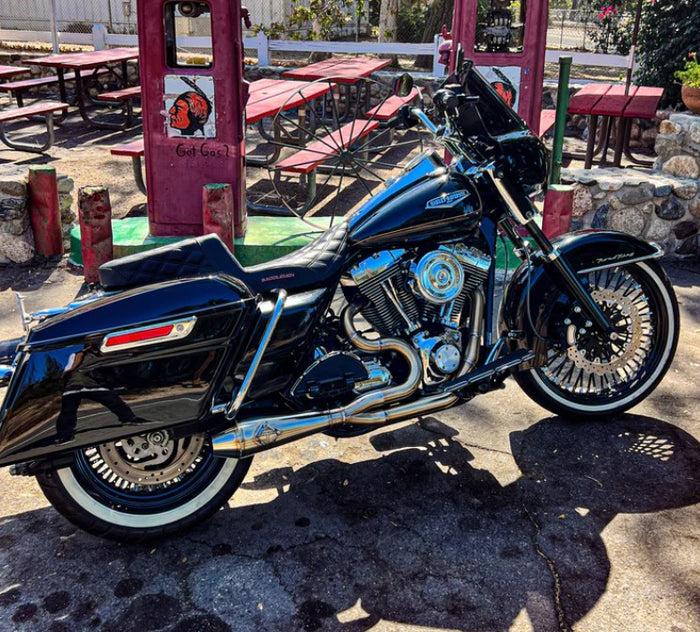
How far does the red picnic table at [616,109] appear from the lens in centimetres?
862

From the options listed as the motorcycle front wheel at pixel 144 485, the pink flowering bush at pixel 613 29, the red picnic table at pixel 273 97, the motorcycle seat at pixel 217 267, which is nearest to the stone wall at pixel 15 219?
the red picnic table at pixel 273 97

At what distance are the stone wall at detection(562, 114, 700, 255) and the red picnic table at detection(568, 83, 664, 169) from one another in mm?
2257

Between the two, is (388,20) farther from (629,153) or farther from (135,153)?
(135,153)

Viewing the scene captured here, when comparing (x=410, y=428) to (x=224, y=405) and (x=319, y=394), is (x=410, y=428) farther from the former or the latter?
(x=224, y=405)

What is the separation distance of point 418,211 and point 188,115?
10.1ft

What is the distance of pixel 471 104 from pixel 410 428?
1.55 m

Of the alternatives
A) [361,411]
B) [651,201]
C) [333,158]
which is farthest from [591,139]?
[361,411]

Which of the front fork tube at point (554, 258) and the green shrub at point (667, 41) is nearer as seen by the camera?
the front fork tube at point (554, 258)

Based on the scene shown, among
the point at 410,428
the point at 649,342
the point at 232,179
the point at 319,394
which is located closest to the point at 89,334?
the point at 319,394

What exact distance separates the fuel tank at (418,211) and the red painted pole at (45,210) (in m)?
3.50

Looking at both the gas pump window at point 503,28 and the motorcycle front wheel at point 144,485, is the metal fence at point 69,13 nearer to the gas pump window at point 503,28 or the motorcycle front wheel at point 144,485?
the gas pump window at point 503,28

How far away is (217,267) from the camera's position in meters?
2.92

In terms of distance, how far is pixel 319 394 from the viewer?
3.13 m

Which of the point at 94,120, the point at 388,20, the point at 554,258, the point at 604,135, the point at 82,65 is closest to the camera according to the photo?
the point at 554,258
